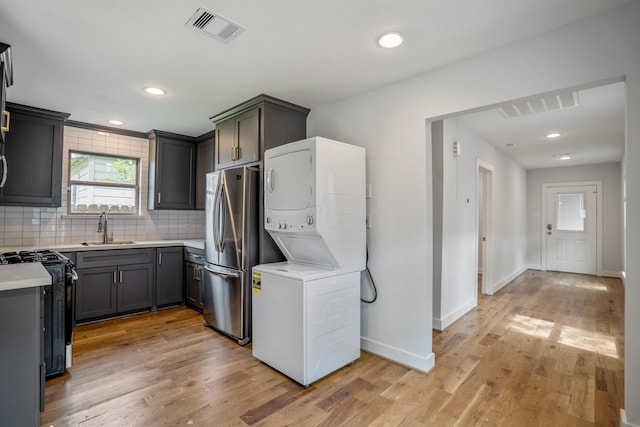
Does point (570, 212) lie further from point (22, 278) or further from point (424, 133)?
point (22, 278)

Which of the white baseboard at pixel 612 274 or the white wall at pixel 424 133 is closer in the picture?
the white wall at pixel 424 133

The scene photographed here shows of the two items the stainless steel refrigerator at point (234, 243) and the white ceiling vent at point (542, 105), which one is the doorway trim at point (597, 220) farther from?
the stainless steel refrigerator at point (234, 243)

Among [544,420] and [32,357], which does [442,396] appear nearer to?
[544,420]

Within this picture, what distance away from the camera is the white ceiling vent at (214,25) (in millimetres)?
1812

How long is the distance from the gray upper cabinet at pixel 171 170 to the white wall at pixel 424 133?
7.20ft

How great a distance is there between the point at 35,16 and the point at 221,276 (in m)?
2.31

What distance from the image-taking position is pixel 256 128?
3078 mm

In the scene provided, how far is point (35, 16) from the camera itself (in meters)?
1.82

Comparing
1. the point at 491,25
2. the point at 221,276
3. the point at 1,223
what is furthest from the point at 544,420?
the point at 1,223

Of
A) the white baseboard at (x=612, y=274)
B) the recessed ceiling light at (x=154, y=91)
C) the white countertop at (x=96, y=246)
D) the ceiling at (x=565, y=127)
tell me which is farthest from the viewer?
the white baseboard at (x=612, y=274)

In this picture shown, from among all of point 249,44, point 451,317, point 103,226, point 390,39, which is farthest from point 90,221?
point 451,317

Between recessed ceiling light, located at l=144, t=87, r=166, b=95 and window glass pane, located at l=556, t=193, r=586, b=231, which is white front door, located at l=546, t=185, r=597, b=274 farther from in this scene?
recessed ceiling light, located at l=144, t=87, r=166, b=95

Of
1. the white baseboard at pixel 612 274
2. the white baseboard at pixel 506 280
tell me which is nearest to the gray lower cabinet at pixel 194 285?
the white baseboard at pixel 506 280

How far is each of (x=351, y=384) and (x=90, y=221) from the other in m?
3.77
